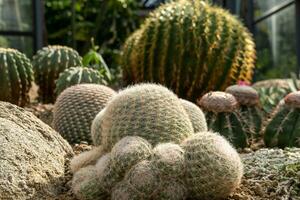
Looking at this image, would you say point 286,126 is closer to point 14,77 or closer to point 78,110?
point 78,110

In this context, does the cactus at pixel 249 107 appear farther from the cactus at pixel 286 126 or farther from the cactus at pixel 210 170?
the cactus at pixel 210 170

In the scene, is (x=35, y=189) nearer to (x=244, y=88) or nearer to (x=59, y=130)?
(x=59, y=130)

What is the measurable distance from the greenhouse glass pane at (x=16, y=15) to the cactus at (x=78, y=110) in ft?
20.6

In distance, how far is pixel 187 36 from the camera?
5.78m

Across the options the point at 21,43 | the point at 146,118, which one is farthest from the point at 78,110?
the point at 21,43

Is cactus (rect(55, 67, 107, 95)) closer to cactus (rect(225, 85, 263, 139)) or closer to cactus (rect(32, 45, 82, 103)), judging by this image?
cactus (rect(32, 45, 82, 103))

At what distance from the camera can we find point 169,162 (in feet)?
8.80

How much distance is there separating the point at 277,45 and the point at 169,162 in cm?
745

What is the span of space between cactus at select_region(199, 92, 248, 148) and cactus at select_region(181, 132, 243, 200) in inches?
49.5

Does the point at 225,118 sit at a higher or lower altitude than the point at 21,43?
higher

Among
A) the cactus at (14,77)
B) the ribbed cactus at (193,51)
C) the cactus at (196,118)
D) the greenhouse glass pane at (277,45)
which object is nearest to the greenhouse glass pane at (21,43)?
the greenhouse glass pane at (277,45)

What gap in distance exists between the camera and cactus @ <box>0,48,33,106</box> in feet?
18.4

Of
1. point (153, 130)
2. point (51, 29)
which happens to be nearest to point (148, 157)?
point (153, 130)

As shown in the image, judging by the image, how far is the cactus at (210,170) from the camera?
8.80 ft
